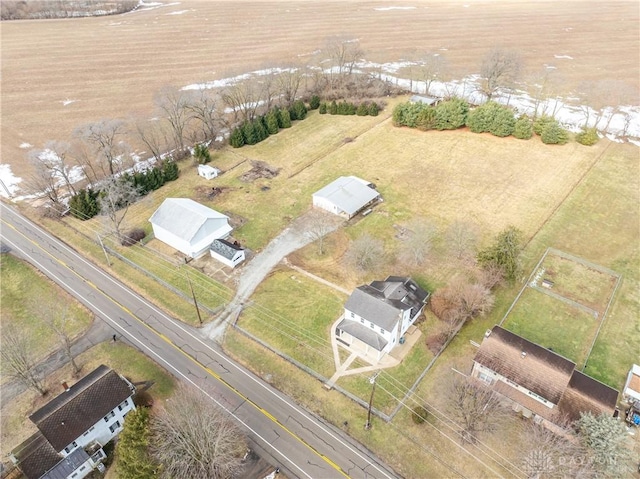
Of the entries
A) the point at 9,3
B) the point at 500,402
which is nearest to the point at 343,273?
the point at 500,402

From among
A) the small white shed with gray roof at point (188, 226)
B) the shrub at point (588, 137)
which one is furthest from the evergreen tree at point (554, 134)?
the small white shed with gray roof at point (188, 226)

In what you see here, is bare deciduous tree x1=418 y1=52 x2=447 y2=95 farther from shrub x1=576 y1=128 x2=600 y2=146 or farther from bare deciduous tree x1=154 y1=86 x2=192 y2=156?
bare deciduous tree x1=154 y1=86 x2=192 y2=156

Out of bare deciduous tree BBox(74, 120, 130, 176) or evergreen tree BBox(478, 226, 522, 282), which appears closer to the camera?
evergreen tree BBox(478, 226, 522, 282)

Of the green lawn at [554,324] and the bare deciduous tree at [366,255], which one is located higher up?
the bare deciduous tree at [366,255]

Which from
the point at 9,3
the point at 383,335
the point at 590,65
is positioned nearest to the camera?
the point at 383,335

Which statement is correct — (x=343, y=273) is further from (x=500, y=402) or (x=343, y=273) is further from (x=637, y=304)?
A: (x=637, y=304)

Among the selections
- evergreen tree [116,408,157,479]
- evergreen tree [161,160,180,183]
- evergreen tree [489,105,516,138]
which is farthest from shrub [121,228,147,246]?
evergreen tree [489,105,516,138]

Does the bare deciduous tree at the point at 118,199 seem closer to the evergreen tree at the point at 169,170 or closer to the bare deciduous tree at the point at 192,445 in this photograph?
A: the evergreen tree at the point at 169,170
